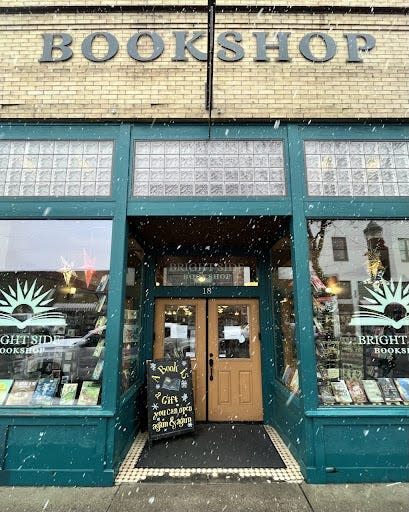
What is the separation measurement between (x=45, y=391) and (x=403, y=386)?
4.93m

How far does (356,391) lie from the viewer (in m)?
4.69

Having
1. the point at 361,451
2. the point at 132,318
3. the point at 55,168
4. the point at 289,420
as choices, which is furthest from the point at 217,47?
the point at 361,451

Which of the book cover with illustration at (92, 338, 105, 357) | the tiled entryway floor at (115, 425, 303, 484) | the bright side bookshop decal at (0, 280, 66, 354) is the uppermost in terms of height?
the bright side bookshop decal at (0, 280, 66, 354)

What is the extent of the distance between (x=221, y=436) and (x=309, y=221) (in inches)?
145

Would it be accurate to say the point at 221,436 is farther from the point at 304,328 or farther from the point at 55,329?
the point at 55,329

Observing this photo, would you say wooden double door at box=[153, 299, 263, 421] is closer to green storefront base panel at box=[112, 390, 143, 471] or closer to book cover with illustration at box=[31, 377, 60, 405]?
green storefront base panel at box=[112, 390, 143, 471]

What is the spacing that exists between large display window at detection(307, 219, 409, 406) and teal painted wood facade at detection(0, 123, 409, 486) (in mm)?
227

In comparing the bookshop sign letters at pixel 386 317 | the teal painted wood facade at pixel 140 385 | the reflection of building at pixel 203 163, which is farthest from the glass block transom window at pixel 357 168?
the bookshop sign letters at pixel 386 317

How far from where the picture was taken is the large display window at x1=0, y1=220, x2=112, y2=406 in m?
4.68

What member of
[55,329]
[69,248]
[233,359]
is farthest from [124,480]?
[69,248]

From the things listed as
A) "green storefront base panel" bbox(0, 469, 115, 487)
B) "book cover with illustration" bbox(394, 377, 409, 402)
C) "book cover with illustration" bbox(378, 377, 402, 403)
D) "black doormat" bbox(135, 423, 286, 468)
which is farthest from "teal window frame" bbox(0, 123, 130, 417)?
"book cover with illustration" bbox(394, 377, 409, 402)

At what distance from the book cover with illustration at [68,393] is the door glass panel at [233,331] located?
8.72ft

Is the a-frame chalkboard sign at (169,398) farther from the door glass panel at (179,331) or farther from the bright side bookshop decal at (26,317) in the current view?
the bright side bookshop decal at (26,317)

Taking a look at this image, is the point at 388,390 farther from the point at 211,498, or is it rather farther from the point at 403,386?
the point at 211,498
